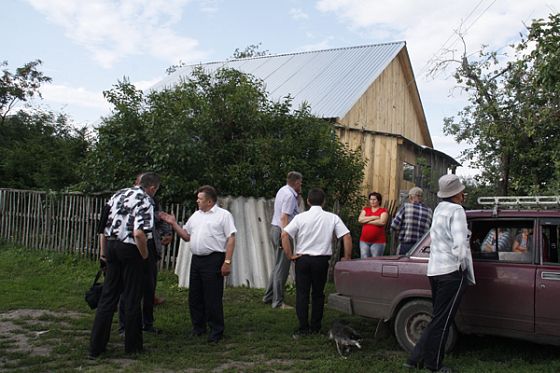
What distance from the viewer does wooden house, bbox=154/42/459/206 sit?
1472 centimetres

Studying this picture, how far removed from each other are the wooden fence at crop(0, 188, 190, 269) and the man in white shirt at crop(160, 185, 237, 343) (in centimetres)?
348

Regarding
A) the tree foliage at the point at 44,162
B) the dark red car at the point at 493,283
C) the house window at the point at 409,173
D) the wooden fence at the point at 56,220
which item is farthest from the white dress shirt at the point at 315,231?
the house window at the point at 409,173

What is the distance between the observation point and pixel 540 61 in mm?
9094

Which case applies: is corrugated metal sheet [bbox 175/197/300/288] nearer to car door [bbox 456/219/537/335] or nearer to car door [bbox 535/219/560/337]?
car door [bbox 456/219/537/335]

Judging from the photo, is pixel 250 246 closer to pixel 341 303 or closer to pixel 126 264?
pixel 341 303

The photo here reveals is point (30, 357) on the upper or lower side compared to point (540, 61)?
lower

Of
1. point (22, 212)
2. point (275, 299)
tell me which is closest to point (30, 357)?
point (275, 299)

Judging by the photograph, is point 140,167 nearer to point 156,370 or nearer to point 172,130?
point 172,130

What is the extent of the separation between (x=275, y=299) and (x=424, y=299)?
279 centimetres

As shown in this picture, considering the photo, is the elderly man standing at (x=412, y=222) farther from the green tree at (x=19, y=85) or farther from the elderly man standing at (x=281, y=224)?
the green tree at (x=19, y=85)

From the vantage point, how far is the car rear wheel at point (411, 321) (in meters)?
5.55

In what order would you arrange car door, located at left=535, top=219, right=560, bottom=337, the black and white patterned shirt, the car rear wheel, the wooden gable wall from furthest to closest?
the wooden gable wall → the car rear wheel → the black and white patterned shirt → car door, located at left=535, top=219, right=560, bottom=337

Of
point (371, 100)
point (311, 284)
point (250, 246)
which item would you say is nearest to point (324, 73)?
point (371, 100)

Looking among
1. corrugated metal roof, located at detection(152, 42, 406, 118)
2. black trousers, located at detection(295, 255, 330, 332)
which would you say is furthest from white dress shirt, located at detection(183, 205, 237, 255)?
corrugated metal roof, located at detection(152, 42, 406, 118)
